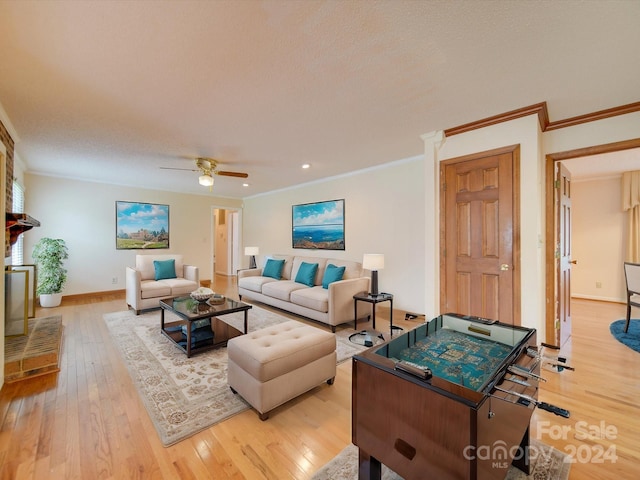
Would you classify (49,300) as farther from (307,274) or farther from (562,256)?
(562,256)

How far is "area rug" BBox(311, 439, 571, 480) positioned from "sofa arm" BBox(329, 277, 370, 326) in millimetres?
1955

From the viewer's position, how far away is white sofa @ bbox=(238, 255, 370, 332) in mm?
3619

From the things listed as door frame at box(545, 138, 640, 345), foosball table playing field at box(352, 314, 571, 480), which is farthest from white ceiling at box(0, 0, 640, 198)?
foosball table playing field at box(352, 314, 571, 480)

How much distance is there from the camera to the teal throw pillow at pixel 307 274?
451 centimetres

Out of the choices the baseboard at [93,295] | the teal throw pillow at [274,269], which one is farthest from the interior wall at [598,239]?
the baseboard at [93,295]

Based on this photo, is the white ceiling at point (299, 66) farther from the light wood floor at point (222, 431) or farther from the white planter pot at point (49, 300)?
the white planter pot at point (49, 300)

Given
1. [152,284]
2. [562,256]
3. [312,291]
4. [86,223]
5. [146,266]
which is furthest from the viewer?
[86,223]

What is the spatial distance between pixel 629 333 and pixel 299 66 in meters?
4.94

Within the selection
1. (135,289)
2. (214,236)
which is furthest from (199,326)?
(214,236)

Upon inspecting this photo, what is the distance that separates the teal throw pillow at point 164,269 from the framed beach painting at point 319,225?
2.50m

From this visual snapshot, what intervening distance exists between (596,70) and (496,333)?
2.04 metres

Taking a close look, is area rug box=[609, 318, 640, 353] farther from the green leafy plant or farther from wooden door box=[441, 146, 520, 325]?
the green leafy plant

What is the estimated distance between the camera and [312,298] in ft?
12.5

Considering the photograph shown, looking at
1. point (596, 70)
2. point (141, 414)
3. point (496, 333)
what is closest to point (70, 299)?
point (141, 414)
